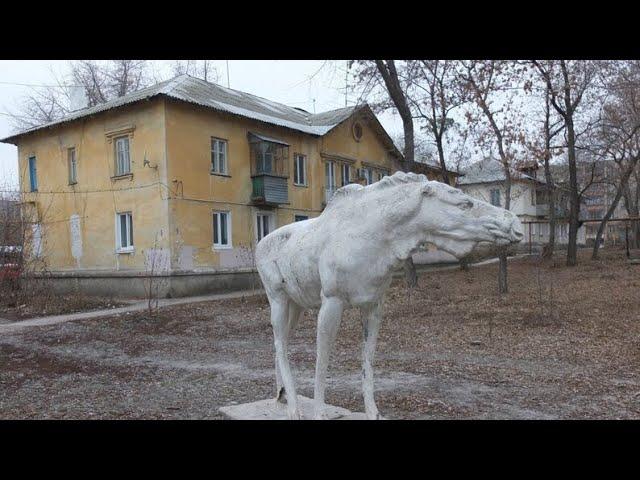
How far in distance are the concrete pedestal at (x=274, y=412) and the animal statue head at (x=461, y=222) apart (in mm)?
1674

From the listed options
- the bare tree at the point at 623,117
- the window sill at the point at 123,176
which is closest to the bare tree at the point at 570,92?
the bare tree at the point at 623,117

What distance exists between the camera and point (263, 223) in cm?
2159

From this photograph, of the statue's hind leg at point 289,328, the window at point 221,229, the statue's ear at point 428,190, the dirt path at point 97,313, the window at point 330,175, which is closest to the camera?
the statue's ear at point 428,190

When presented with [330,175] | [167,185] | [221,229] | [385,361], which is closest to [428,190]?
[385,361]

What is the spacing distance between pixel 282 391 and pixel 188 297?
1355cm

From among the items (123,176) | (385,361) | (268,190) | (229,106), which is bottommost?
(385,361)

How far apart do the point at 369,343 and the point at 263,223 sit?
17.8m

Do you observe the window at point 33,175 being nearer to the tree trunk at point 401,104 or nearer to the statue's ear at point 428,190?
the tree trunk at point 401,104

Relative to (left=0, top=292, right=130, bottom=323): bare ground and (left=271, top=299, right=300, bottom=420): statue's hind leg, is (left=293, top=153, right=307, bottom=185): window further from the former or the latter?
(left=271, top=299, right=300, bottom=420): statue's hind leg

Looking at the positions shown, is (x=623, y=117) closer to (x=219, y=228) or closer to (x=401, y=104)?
(x=401, y=104)

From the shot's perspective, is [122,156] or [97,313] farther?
[122,156]

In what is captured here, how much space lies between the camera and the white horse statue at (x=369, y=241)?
3389 mm

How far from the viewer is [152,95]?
1744 cm

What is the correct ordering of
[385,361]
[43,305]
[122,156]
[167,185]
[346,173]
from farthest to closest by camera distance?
[346,173] < [122,156] < [167,185] < [43,305] < [385,361]
